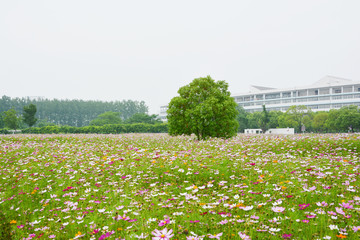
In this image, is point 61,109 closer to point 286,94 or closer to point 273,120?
point 273,120

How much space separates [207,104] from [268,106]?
10421 centimetres

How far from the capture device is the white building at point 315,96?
9544cm

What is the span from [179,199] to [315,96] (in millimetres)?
112515

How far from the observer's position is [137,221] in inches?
161

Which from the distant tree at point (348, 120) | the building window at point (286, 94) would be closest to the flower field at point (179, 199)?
the distant tree at point (348, 120)

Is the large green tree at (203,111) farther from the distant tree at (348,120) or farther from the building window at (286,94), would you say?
the building window at (286,94)

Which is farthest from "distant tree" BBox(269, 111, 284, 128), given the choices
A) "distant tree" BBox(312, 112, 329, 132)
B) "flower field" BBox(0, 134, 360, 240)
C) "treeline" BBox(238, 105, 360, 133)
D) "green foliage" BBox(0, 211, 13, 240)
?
"green foliage" BBox(0, 211, 13, 240)

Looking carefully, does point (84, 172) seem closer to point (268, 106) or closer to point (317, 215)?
point (317, 215)

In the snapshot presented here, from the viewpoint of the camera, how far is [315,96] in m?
102

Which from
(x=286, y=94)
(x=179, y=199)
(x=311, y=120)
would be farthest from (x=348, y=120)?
(x=286, y=94)

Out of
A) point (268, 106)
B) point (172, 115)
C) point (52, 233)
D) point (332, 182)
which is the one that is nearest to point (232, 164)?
point (332, 182)

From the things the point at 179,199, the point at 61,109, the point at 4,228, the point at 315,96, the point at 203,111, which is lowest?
the point at 4,228

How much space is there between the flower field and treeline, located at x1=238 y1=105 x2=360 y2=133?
54.9m

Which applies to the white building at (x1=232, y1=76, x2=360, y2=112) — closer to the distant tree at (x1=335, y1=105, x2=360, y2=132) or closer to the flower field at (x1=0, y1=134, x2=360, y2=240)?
the distant tree at (x1=335, y1=105, x2=360, y2=132)
